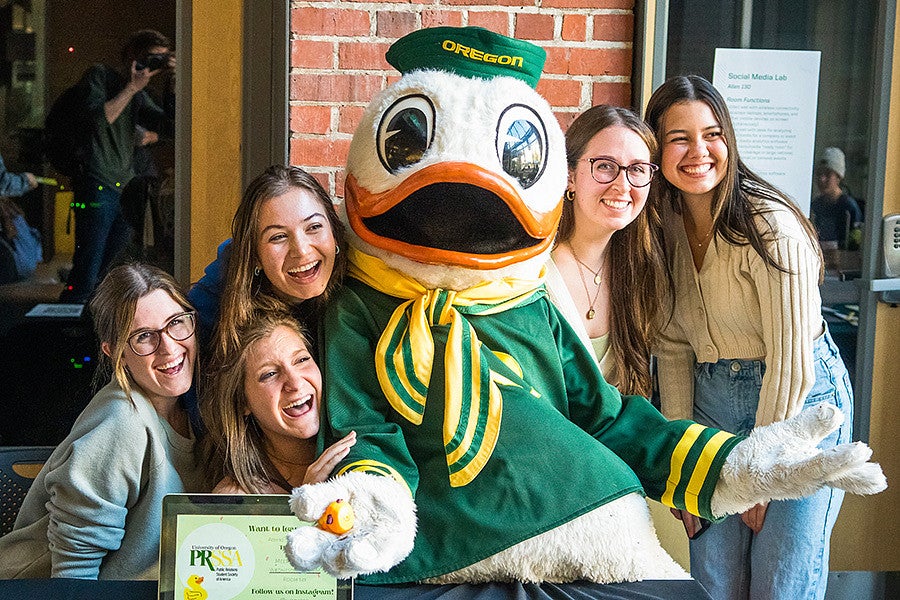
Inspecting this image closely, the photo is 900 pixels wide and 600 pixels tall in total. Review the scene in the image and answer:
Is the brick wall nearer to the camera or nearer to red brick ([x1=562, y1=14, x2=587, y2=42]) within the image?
red brick ([x1=562, y1=14, x2=587, y2=42])

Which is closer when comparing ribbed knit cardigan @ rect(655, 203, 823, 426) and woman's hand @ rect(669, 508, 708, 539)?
ribbed knit cardigan @ rect(655, 203, 823, 426)

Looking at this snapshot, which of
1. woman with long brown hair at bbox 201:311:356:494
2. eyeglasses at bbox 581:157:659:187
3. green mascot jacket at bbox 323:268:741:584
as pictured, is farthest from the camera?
eyeglasses at bbox 581:157:659:187

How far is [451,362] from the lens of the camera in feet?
4.88

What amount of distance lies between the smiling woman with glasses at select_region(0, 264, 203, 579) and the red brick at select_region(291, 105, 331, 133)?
0.84m

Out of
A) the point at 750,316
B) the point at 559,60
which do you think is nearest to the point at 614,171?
the point at 750,316

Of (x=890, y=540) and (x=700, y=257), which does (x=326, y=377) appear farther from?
(x=890, y=540)

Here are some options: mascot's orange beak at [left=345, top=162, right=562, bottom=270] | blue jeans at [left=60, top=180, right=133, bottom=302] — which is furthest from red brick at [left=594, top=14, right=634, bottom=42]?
blue jeans at [left=60, top=180, right=133, bottom=302]

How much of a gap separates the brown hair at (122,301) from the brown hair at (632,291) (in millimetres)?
805

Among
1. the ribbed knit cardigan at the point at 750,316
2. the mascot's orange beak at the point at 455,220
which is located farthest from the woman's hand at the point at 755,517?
the mascot's orange beak at the point at 455,220

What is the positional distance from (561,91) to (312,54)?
2.20 feet

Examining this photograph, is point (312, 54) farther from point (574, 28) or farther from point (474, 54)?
point (474, 54)

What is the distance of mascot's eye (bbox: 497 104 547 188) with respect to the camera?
149 centimetres

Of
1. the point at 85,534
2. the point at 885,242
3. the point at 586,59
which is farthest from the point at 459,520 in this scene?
the point at 885,242

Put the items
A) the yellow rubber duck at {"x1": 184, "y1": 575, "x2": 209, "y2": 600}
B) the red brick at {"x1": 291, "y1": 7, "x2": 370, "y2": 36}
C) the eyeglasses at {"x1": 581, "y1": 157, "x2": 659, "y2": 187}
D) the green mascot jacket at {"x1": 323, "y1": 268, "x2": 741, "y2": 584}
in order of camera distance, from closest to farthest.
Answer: the yellow rubber duck at {"x1": 184, "y1": 575, "x2": 209, "y2": 600} → the green mascot jacket at {"x1": 323, "y1": 268, "x2": 741, "y2": 584} → the eyeglasses at {"x1": 581, "y1": 157, "x2": 659, "y2": 187} → the red brick at {"x1": 291, "y1": 7, "x2": 370, "y2": 36}
